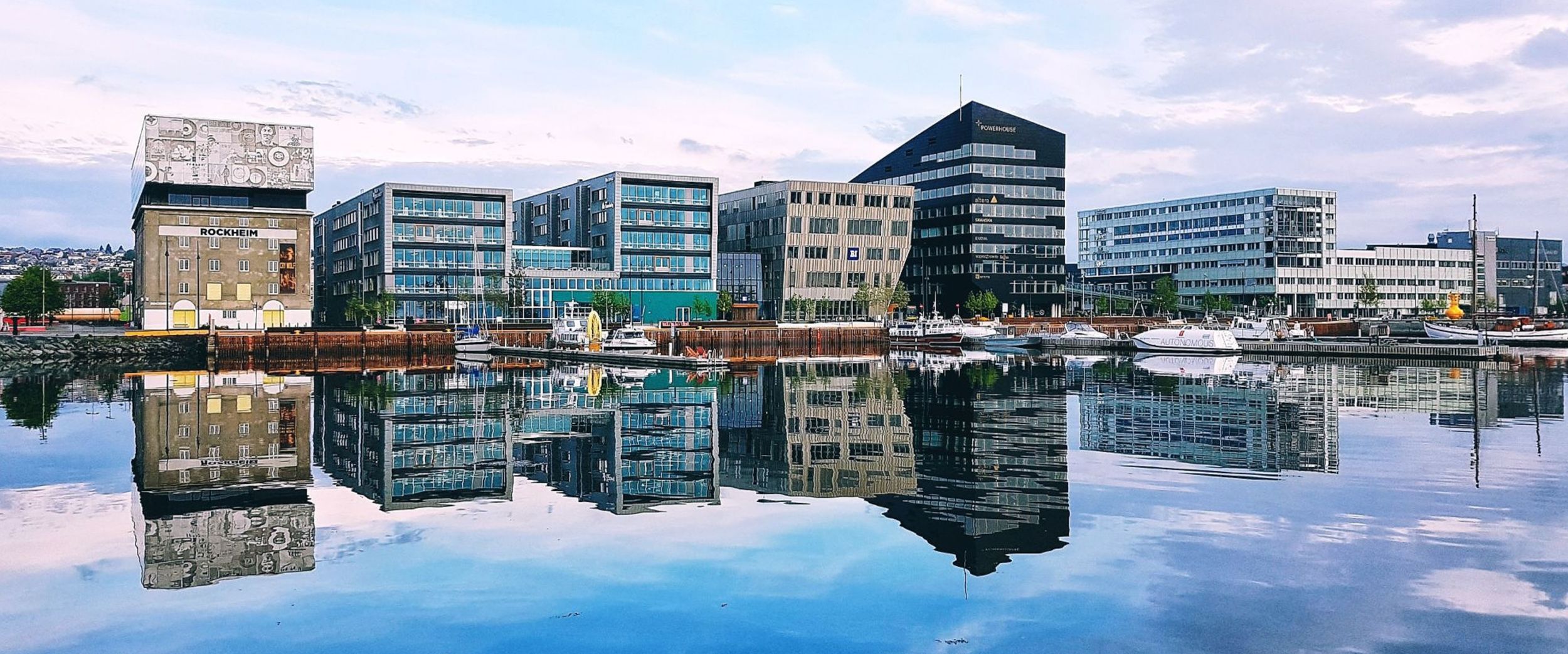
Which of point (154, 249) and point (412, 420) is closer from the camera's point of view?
point (412, 420)

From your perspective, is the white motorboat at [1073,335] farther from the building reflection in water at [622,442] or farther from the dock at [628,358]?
the building reflection in water at [622,442]

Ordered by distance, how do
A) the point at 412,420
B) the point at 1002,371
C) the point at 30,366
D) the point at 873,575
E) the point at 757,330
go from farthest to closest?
1. the point at 757,330
2. the point at 30,366
3. the point at 1002,371
4. the point at 412,420
5. the point at 873,575

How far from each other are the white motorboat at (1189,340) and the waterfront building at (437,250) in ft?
244

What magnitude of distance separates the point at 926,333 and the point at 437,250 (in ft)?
198

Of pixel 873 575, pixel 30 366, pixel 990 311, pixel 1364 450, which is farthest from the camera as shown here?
pixel 990 311

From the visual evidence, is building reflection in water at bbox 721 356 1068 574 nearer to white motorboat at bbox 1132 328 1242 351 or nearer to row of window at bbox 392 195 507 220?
white motorboat at bbox 1132 328 1242 351

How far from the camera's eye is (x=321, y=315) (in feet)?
634

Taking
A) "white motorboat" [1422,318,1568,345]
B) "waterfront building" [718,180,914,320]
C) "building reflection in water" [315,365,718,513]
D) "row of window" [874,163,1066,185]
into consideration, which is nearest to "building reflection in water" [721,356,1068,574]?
"building reflection in water" [315,365,718,513]

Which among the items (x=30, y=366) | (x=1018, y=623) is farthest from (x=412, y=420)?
(x=30, y=366)

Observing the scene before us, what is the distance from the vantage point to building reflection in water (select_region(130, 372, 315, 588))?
21031 millimetres

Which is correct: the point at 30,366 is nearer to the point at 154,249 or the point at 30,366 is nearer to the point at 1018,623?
the point at 154,249

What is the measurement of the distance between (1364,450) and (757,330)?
328ft

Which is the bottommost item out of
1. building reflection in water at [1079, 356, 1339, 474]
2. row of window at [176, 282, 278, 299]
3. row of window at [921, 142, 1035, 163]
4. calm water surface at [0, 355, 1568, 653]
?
calm water surface at [0, 355, 1568, 653]

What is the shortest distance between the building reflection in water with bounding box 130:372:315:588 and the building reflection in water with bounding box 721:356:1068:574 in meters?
11.3
